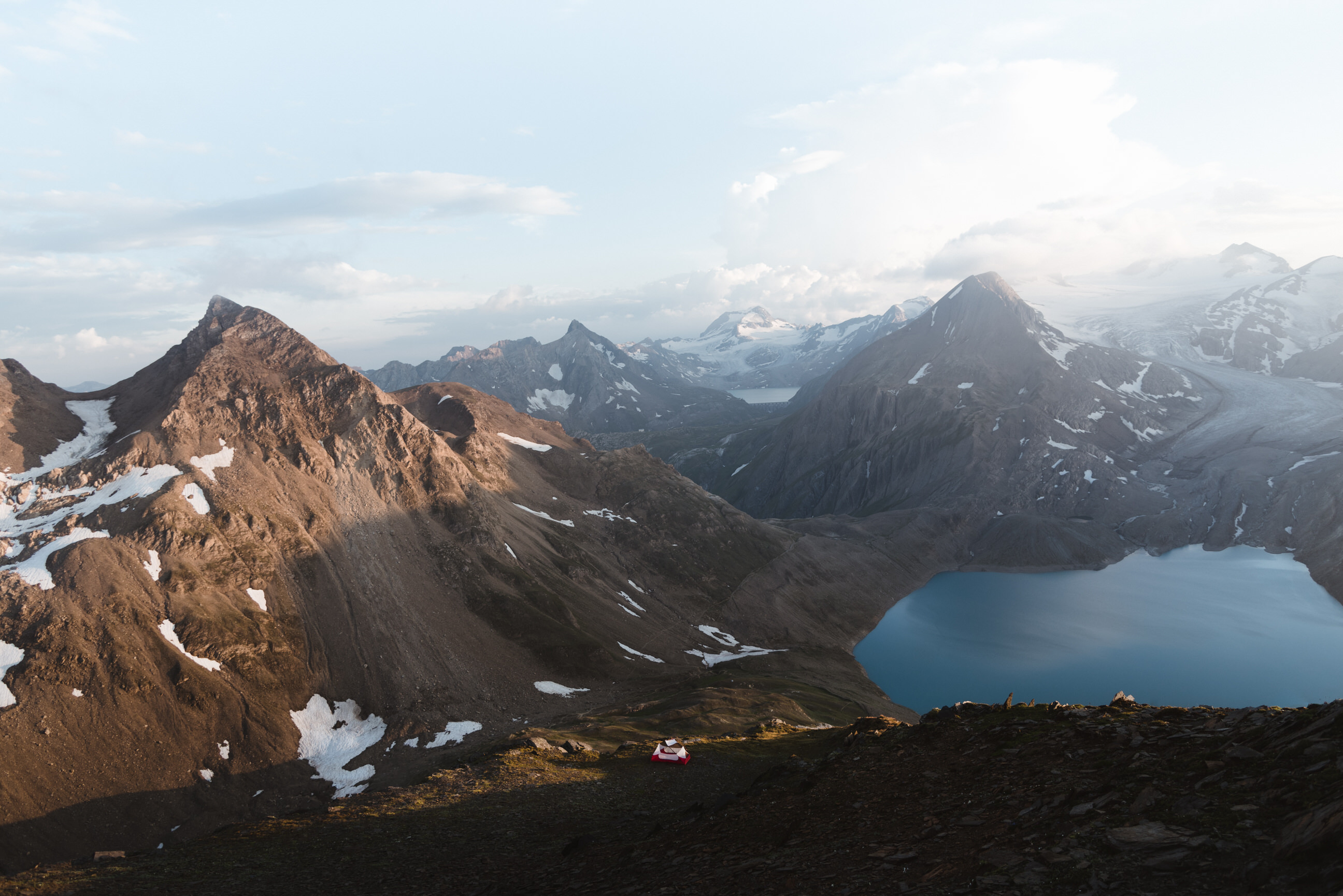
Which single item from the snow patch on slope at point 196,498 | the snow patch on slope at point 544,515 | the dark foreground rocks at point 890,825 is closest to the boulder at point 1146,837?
the dark foreground rocks at point 890,825

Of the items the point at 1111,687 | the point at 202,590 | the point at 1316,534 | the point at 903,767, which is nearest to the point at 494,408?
the point at 202,590

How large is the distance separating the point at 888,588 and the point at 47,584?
165 metres

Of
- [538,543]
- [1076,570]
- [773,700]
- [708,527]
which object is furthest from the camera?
[1076,570]

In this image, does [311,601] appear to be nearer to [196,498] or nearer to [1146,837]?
[196,498]

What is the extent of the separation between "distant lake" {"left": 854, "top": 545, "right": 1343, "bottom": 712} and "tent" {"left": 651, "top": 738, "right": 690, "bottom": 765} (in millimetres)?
78589

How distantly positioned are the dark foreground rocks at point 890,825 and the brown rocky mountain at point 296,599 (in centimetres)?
3380

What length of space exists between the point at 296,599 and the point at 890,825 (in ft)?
294

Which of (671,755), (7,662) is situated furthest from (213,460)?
(671,755)

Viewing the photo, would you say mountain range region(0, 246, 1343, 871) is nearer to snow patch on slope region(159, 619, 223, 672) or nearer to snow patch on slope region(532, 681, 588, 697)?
snow patch on slope region(159, 619, 223, 672)

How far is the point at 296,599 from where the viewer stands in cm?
8881

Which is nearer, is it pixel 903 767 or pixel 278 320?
pixel 903 767

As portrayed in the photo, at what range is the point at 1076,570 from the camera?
187 metres

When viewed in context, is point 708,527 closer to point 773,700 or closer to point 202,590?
point 773,700

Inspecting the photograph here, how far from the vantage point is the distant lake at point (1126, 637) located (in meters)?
113
